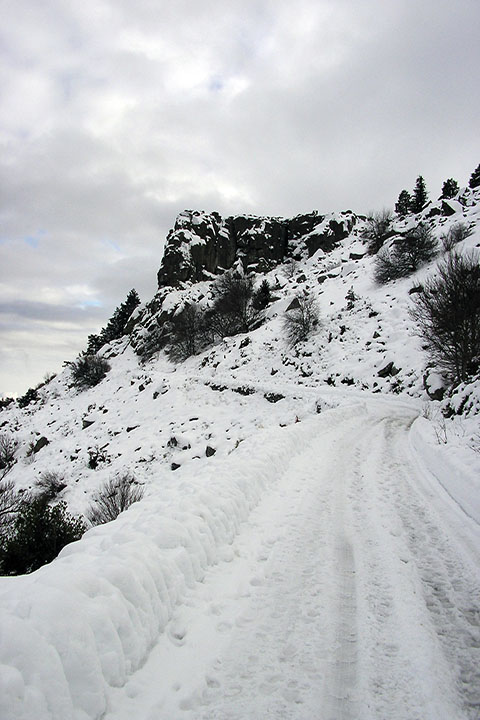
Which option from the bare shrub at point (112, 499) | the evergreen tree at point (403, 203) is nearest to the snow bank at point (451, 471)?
the bare shrub at point (112, 499)

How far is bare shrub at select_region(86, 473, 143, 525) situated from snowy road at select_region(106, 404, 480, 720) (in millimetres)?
6369

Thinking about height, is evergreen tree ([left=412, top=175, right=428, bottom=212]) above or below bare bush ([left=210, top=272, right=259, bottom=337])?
above

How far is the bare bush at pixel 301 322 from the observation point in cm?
3241

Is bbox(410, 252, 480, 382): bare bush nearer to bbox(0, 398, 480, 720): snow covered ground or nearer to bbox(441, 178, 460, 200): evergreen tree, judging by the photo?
bbox(0, 398, 480, 720): snow covered ground

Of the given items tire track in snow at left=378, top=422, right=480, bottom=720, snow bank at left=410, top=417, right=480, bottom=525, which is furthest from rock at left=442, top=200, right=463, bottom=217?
tire track in snow at left=378, top=422, right=480, bottom=720

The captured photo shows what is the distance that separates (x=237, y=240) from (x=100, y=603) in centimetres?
8676

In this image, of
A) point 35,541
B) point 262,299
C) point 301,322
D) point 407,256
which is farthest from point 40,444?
point 407,256

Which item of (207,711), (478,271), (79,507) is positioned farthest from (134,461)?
(478,271)

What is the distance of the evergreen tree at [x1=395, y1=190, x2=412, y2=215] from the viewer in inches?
2736

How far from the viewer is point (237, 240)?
82.0 m

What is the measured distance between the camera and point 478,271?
628 inches

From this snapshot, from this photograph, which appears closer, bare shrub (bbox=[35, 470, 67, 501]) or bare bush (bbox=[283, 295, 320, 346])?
bare shrub (bbox=[35, 470, 67, 501])

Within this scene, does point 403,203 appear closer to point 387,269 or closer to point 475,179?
point 475,179

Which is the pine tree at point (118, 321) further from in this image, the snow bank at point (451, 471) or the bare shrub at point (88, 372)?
the snow bank at point (451, 471)
